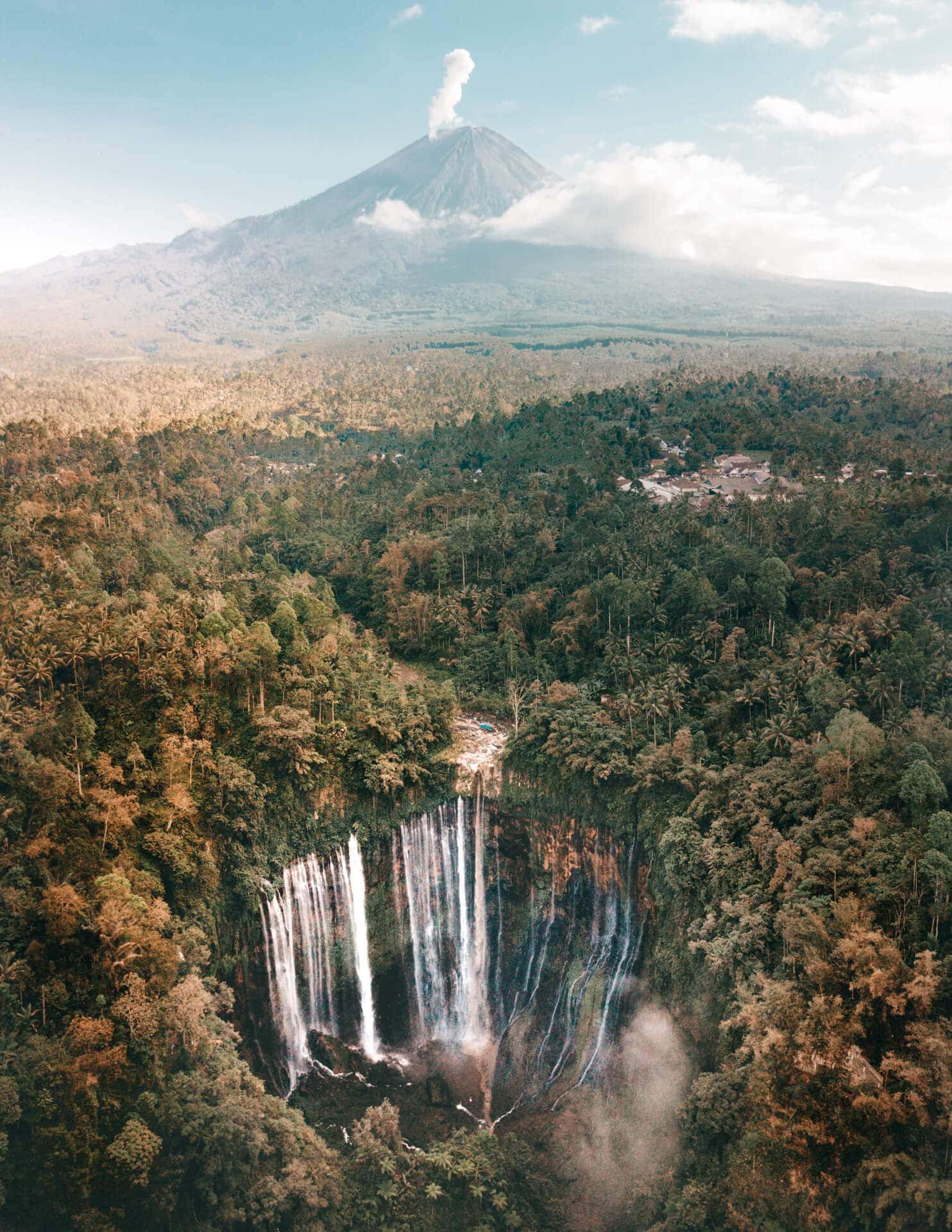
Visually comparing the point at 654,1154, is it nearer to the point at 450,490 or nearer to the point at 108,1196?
the point at 108,1196

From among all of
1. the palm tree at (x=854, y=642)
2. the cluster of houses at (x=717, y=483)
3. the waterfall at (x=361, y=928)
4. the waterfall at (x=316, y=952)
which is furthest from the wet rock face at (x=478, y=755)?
the cluster of houses at (x=717, y=483)

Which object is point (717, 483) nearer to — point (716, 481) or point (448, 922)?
point (716, 481)

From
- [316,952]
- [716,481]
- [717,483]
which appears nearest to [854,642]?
[316,952]

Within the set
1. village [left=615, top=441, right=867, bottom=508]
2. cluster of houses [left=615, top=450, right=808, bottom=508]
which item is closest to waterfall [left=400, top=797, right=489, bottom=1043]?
village [left=615, top=441, right=867, bottom=508]

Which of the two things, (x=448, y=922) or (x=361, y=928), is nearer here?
(x=361, y=928)

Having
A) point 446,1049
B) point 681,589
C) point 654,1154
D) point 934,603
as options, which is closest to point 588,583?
point 681,589

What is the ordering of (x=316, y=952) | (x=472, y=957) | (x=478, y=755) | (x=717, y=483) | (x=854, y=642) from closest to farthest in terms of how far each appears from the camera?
(x=316, y=952) < (x=854, y=642) < (x=472, y=957) < (x=478, y=755) < (x=717, y=483)

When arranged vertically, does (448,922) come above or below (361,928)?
below
